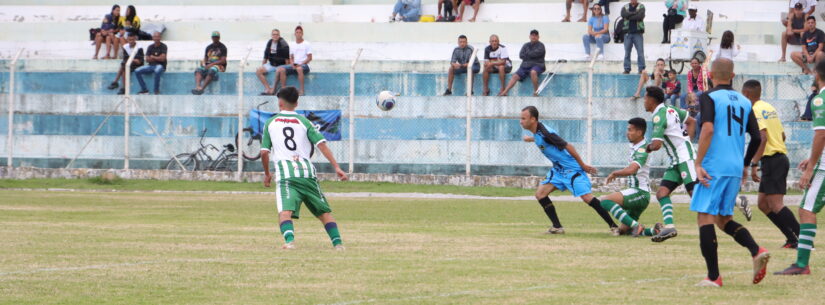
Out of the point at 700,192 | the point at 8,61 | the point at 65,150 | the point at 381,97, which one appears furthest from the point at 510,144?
the point at 700,192

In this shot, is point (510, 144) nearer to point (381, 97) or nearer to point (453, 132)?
point (453, 132)

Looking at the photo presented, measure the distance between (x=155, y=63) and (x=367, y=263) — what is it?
77.7ft

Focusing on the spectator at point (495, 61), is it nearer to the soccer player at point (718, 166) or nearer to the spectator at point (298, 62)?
the spectator at point (298, 62)

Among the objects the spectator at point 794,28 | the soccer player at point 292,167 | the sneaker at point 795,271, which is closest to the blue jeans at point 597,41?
the spectator at point 794,28

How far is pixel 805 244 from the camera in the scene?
37.0ft

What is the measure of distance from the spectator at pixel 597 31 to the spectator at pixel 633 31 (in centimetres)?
79

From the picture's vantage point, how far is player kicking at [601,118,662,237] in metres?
16.3

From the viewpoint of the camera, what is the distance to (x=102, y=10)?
41469mm

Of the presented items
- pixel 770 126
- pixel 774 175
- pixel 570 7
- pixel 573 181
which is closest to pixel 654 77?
pixel 570 7

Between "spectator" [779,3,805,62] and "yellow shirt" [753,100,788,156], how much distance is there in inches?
746

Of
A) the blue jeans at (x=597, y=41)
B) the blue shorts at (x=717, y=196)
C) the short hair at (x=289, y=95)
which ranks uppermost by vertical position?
the blue jeans at (x=597, y=41)

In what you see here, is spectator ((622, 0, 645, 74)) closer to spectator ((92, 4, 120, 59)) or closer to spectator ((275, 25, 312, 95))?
spectator ((275, 25, 312, 95))

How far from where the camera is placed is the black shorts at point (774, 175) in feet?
46.4

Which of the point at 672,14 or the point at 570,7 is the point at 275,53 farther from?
the point at 672,14
